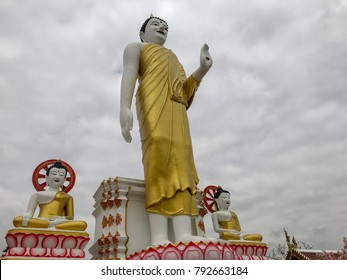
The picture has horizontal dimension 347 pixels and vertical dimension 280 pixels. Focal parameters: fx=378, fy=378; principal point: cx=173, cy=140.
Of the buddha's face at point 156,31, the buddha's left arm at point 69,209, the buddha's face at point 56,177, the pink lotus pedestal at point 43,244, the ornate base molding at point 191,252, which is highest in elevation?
the buddha's face at point 156,31

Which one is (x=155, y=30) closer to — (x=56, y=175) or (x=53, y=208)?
(x=56, y=175)

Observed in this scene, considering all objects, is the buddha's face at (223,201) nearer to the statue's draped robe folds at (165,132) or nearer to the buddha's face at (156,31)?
the statue's draped robe folds at (165,132)

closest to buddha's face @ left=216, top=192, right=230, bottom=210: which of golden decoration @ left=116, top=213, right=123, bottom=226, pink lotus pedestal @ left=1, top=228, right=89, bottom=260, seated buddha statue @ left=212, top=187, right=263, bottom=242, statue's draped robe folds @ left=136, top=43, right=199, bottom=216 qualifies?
seated buddha statue @ left=212, top=187, right=263, bottom=242

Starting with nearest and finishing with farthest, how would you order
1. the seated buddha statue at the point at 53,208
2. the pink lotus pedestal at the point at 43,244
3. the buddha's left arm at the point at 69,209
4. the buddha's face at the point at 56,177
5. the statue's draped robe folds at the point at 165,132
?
the pink lotus pedestal at the point at 43,244
the seated buddha statue at the point at 53,208
the statue's draped robe folds at the point at 165,132
the buddha's left arm at the point at 69,209
the buddha's face at the point at 56,177

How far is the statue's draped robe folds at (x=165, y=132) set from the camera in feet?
15.1

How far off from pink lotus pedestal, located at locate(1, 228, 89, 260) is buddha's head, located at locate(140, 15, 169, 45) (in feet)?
11.2

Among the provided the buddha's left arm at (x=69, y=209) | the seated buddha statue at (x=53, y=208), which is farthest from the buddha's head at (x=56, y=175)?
the buddha's left arm at (x=69, y=209)

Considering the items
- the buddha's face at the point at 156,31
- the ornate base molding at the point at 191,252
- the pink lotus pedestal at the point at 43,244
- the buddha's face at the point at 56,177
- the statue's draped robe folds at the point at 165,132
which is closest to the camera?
the ornate base molding at the point at 191,252

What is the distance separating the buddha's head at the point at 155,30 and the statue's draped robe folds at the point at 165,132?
0.31 metres

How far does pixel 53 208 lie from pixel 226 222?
9.75 feet

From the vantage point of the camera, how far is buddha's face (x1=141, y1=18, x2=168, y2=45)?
20.1ft

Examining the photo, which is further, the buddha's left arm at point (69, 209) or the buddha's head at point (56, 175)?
the buddha's head at point (56, 175)

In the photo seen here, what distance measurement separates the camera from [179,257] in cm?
353

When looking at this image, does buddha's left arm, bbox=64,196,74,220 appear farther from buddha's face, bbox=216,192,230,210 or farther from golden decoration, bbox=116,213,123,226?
buddha's face, bbox=216,192,230,210
